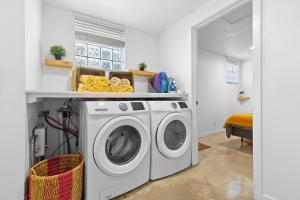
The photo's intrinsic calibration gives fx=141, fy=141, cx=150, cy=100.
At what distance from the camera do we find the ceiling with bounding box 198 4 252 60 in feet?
7.37

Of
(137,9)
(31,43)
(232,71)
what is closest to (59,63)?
(31,43)

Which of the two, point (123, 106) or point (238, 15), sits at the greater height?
point (238, 15)

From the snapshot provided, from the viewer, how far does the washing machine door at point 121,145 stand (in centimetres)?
121

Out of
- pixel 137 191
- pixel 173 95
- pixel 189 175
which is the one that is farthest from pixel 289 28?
pixel 137 191

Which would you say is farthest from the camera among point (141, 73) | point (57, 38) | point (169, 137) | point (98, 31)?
point (141, 73)

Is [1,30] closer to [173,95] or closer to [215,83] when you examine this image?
[173,95]

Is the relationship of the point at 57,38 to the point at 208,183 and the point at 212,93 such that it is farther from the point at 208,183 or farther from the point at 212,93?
the point at 212,93

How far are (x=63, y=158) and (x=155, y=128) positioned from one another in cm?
98

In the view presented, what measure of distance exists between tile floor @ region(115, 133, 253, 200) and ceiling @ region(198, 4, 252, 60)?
2219 millimetres

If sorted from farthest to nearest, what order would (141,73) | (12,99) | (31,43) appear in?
(141,73) → (31,43) → (12,99)

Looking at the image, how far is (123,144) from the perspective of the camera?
147 centimetres

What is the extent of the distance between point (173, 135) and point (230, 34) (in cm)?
248

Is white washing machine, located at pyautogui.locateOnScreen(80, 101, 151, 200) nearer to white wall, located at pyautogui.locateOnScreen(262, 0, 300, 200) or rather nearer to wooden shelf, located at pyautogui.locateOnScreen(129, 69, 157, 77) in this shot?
wooden shelf, located at pyautogui.locateOnScreen(129, 69, 157, 77)

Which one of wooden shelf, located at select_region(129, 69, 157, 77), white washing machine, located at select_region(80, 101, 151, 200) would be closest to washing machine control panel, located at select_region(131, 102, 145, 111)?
white washing machine, located at select_region(80, 101, 151, 200)
